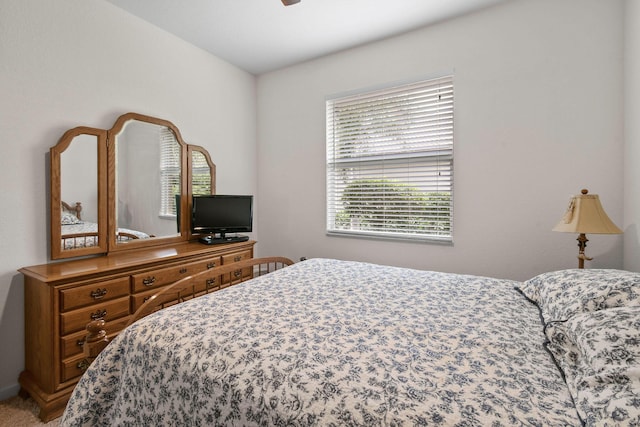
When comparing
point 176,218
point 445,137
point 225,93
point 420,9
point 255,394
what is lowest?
point 255,394

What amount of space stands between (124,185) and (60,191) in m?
0.43

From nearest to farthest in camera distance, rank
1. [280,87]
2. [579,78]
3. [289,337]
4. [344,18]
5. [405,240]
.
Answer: [289,337], [579,78], [344,18], [405,240], [280,87]

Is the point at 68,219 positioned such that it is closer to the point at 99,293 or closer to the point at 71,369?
the point at 99,293

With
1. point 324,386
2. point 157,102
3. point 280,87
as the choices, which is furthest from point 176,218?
point 324,386

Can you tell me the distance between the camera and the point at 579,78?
6.82ft

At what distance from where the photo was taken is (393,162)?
2.83 metres

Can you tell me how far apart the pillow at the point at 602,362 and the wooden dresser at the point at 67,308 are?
6.06 ft

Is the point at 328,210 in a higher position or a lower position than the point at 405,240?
higher

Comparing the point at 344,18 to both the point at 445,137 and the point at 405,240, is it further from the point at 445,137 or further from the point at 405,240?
the point at 405,240

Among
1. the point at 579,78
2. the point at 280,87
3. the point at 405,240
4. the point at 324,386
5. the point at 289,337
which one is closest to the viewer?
the point at 324,386

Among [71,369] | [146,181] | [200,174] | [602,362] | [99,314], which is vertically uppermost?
[200,174]

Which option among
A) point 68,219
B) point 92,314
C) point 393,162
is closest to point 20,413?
point 92,314

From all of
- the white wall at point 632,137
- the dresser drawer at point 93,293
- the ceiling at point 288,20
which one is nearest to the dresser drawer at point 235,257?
the dresser drawer at point 93,293

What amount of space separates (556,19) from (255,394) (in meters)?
2.94
